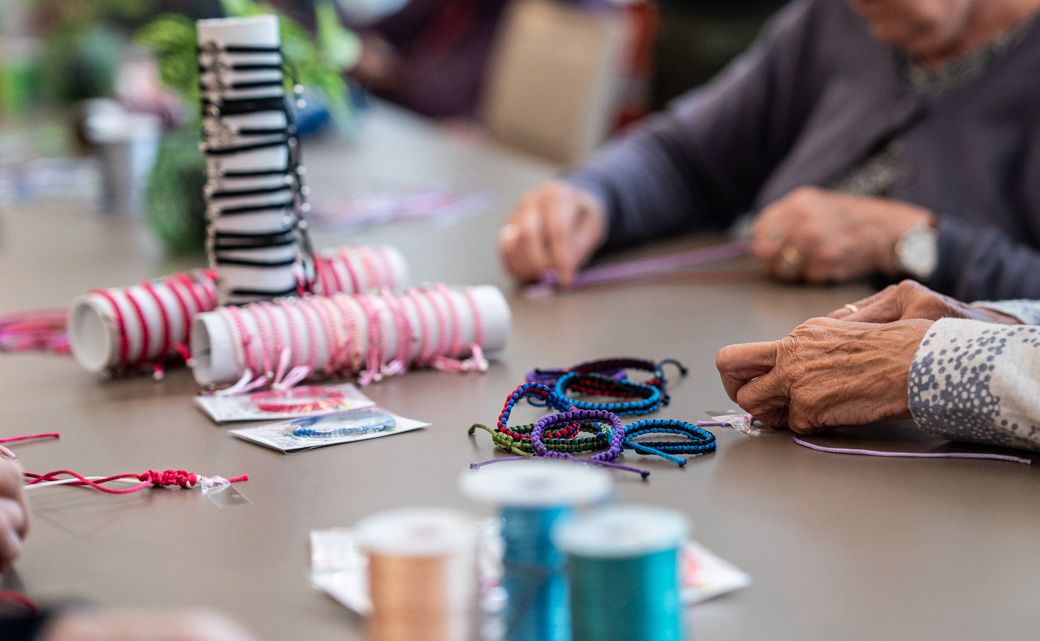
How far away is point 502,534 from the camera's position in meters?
0.60

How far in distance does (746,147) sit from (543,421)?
1.09m

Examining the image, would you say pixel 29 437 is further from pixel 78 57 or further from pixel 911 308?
pixel 78 57

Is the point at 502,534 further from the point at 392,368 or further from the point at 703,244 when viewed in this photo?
the point at 703,244

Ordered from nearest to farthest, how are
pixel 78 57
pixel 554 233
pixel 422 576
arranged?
pixel 422 576
pixel 554 233
pixel 78 57

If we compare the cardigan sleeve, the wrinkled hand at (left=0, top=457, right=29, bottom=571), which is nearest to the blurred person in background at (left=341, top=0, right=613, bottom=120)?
the cardigan sleeve

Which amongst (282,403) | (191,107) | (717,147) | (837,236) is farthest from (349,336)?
(717,147)

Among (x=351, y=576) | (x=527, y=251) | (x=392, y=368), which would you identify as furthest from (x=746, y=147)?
(x=351, y=576)

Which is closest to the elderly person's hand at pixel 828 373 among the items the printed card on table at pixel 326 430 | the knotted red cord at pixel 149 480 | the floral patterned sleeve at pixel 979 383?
the floral patterned sleeve at pixel 979 383

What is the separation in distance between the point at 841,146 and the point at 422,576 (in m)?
1.33

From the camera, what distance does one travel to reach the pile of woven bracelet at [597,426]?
96cm

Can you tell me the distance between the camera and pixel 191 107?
6.04 feet

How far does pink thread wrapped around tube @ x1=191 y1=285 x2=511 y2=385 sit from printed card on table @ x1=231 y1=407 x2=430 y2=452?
101 mm

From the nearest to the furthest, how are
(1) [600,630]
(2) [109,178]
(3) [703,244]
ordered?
(1) [600,630], (3) [703,244], (2) [109,178]

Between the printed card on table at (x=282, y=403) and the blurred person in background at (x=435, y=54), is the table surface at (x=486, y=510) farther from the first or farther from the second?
the blurred person in background at (x=435, y=54)
